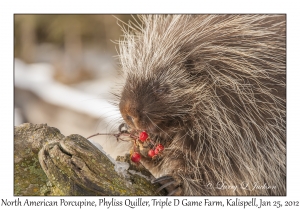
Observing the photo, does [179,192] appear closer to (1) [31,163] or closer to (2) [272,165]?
(2) [272,165]

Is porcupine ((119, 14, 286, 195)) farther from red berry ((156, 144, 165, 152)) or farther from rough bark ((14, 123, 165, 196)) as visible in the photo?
rough bark ((14, 123, 165, 196))

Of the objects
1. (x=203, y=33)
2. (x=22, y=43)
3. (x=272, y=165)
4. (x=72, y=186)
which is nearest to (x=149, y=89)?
(x=203, y=33)

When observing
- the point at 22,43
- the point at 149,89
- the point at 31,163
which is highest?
the point at 22,43

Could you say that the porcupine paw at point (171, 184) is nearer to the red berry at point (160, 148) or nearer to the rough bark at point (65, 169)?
the rough bark at point (65, 169)

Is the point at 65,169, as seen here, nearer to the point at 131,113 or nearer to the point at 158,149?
the point at 131,113

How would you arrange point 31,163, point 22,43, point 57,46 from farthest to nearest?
1. point 57,46
2. point 22,43
3. point 31,163

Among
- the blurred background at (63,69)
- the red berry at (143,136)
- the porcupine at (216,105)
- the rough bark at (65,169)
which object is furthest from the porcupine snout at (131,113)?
the blurred background at (63,69)

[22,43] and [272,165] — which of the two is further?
[22,43]
